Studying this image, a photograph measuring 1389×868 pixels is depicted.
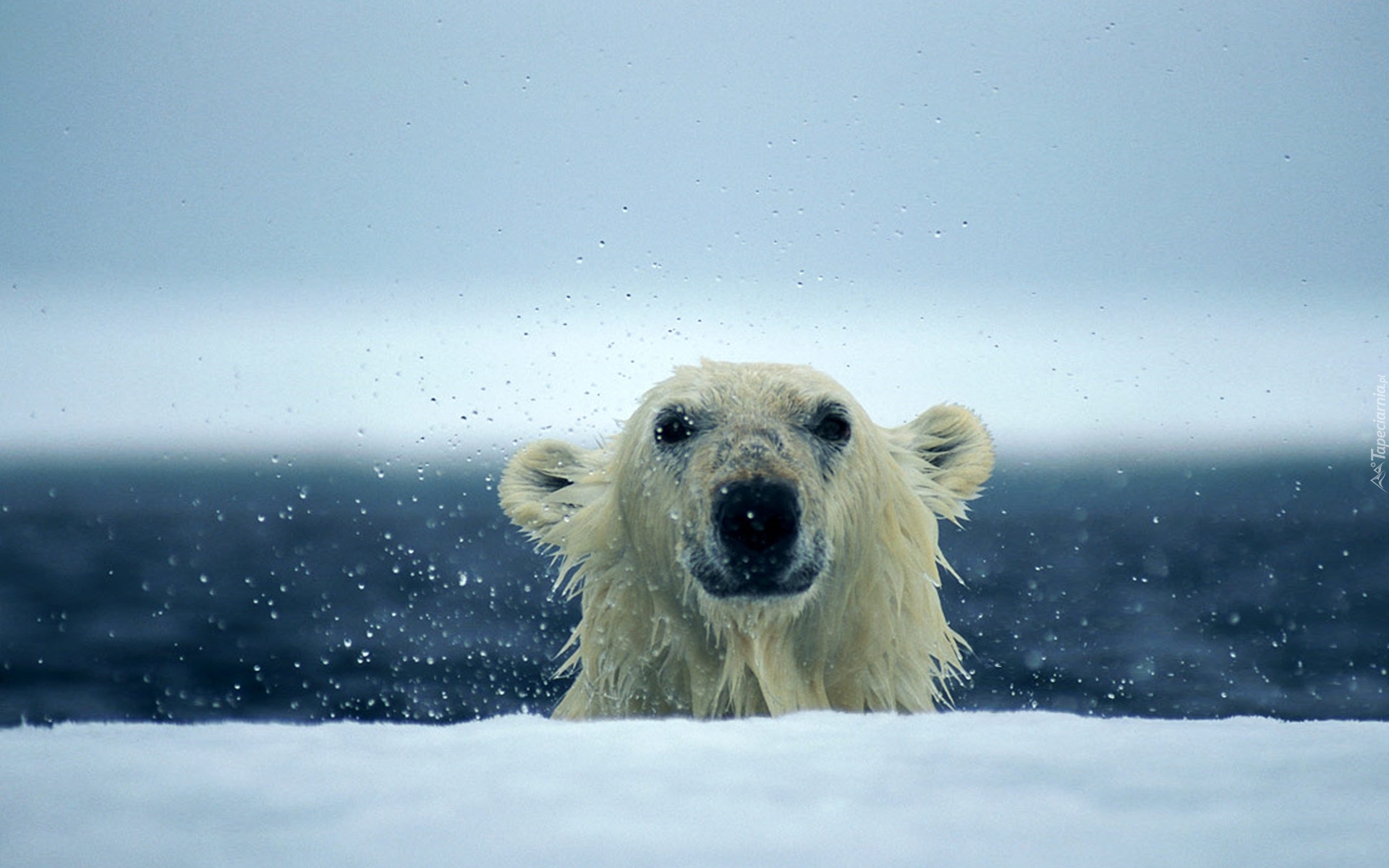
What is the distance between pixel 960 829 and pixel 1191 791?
0.38 meters

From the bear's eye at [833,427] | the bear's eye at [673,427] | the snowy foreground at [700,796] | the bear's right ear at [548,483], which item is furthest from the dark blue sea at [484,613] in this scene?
the bear's eye at [833,427]

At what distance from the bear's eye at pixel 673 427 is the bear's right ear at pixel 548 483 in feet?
2.15

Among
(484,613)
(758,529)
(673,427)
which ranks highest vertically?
(673,427)

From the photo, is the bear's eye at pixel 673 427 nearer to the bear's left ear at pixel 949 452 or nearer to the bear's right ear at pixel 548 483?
the bear's right ear at pixel 548 483

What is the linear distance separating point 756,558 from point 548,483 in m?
1.44

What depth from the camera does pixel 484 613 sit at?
22094 mm

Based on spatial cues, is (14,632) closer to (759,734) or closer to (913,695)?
(913,695)

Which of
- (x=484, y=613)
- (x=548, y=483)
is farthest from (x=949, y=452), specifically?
(x=484, y=613)

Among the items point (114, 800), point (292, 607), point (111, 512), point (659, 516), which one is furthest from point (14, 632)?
point (111, 512)

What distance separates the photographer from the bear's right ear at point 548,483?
459 cm

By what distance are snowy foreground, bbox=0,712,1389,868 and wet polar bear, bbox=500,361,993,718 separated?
157 centimetres

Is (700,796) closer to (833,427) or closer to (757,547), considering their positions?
(757,547)

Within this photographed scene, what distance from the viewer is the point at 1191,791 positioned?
1631 mm

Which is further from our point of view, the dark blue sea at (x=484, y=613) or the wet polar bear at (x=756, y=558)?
the dark blue sea at (x=484, y=613)
